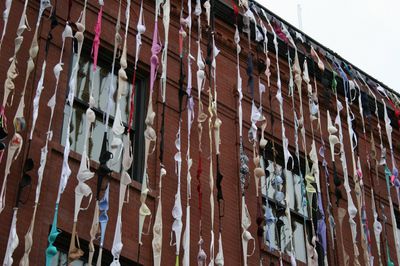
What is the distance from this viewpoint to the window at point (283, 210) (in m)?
12.2

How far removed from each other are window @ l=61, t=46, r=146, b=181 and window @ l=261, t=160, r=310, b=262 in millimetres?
2067

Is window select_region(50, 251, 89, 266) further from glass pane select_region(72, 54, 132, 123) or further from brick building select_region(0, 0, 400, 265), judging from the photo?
glass pane select_region(72, 54, 132, 123)

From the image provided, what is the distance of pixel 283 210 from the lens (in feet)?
41.2

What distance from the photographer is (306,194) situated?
12836mm

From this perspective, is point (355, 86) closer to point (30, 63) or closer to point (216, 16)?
point (216, 16)

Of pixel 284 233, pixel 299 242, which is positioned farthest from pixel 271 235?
pixel 299 242

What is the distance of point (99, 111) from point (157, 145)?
0.94m

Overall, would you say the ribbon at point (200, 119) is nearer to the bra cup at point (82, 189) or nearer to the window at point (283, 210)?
the window at point (283, 210)

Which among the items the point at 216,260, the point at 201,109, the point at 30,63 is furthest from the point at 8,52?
A: the point at 216,260

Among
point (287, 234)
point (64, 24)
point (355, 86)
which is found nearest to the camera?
point (64, 24)

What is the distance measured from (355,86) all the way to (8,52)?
7.47 m

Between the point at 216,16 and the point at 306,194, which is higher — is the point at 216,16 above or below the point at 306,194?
above

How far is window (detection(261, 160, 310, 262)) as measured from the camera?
12156mm

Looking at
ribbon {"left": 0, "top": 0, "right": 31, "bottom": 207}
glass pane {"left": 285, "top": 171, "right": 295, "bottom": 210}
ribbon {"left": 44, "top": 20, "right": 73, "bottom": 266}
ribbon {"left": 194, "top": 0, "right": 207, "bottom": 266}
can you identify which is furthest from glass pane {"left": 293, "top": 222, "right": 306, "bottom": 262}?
ribbon {"left": 0, "top": 0, "right": 31, "bottom": 207}
